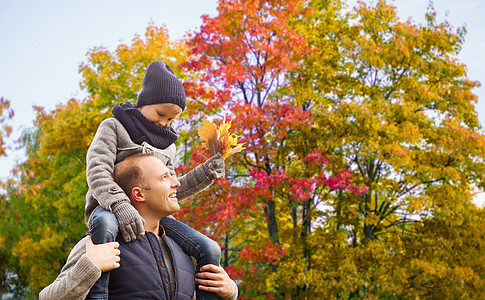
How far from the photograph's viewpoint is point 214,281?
277cm

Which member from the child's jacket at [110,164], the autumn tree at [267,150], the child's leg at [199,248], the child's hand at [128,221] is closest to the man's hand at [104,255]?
the child's hand at [128,221]

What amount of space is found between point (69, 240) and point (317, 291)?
32.9 feet

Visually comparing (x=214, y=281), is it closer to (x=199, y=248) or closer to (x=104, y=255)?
(x=199, y=248)

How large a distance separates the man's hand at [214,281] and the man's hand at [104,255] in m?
0.57

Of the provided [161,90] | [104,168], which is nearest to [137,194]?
[104,168]

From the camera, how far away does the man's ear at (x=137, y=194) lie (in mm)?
2721

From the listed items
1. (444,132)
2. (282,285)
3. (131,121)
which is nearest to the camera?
(131,121)

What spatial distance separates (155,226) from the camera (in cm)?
278

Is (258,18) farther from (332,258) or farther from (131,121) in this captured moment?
(131,121)

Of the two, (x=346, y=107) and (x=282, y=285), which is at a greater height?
(x=346, y=107)

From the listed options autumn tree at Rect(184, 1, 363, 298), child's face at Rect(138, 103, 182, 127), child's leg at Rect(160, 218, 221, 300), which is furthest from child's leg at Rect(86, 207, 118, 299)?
autumn tree at Rect(184, 1, 363, 298)

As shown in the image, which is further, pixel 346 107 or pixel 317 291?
pixel 346 107

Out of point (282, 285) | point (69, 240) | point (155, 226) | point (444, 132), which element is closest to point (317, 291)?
point (282, 285)

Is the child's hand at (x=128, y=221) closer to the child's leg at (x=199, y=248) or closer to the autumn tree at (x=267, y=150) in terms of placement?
the child's leg at (x=199, y=248)
